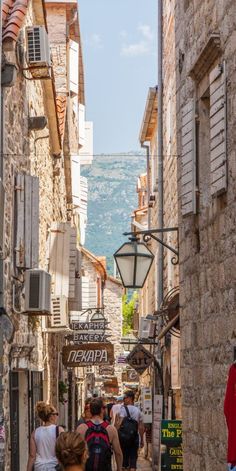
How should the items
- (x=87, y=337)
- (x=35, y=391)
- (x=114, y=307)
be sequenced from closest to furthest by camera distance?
(x=35, y=391)
(x=87, y=337)
(x=114, y=307)

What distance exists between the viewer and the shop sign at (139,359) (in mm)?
20922

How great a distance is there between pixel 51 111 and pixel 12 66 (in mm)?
7365

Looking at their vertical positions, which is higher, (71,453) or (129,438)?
(71,453)

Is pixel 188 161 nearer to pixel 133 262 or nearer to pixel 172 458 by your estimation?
pixel 133 262

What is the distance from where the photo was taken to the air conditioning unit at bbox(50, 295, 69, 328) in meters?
20.6

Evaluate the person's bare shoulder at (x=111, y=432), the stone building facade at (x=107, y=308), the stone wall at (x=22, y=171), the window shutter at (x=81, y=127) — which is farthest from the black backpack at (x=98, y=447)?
the stone building facade at (x=107, y=308)

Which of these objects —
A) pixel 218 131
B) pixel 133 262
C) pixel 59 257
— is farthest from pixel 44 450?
pixel 59 257

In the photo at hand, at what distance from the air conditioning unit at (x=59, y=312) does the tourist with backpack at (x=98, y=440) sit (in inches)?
391

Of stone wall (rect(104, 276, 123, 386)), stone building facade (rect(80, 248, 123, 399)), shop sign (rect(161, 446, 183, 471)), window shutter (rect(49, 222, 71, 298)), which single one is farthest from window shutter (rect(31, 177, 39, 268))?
stone wall (rect(104, 276, 123, 386))

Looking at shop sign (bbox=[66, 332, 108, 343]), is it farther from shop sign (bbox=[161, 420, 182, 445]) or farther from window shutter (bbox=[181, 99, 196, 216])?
window shutter (bbox=[181, 99, 196, 216])

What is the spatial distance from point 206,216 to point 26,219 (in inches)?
195

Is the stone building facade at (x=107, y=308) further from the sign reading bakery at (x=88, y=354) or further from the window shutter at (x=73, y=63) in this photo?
the sign reading bakery at (x=88, y=354)

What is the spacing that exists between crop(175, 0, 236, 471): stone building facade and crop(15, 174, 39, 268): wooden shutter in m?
3.26

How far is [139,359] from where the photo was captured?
69.2ft
